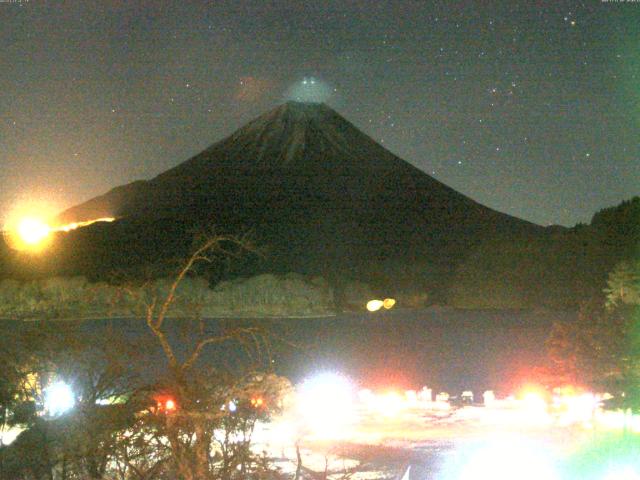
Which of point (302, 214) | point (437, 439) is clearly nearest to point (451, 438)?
point (437, 439)

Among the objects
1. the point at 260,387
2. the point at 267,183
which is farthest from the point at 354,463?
the point at 267,183

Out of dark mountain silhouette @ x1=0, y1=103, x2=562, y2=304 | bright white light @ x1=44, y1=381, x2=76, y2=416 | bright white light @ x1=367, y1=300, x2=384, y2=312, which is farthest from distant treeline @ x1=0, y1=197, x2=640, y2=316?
bright white light @ x1=44, y1=381, x2=76, y2=416

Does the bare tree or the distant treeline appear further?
the distant treeline

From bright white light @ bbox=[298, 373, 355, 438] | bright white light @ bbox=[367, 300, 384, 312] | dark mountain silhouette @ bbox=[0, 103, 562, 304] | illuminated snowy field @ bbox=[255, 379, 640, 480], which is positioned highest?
dark mountain silhouette @ bbox=[0, 103, 562, 304]

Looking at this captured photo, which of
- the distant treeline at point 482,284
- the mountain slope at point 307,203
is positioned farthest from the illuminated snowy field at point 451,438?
the mountain slope at point 307,203

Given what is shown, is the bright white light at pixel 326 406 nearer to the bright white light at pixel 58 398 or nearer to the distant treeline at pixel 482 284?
the bright white light at pixel 58 398

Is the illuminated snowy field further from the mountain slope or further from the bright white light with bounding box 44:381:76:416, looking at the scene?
the mountain slope

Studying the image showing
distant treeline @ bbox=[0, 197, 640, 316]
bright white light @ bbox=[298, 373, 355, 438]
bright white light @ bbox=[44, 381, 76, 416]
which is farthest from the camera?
distant treeline @ bbox=[0, 197, 640, 316]

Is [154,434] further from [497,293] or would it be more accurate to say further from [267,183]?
[267,183]
